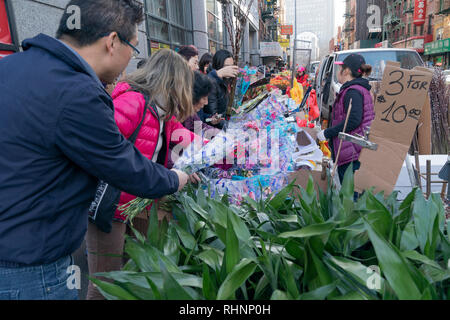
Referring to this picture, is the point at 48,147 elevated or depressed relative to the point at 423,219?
elevated

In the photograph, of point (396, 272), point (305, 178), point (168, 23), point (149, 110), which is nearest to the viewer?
point (396, 272)

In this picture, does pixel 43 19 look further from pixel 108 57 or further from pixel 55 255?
pixel 55 255

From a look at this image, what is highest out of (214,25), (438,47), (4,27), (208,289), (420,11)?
(420,11)

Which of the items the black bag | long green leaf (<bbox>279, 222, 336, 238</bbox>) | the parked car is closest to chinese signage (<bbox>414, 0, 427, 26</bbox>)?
the parked car

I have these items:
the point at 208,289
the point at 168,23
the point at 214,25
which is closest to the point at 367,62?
the point at 168,23

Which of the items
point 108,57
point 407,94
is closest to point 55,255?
point 108,57

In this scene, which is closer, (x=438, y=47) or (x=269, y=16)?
(x=438, y=47)

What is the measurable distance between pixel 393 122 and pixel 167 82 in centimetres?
146

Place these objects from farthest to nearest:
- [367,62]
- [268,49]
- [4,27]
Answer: [268,49]
[367,62]
[4,27]

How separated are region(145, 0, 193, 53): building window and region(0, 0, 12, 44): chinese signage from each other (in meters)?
5.04

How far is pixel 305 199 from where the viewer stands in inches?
55.5

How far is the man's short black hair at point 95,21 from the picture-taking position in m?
1.17

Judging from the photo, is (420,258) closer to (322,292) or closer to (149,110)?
(322,292)

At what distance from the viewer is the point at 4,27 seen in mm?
3842
